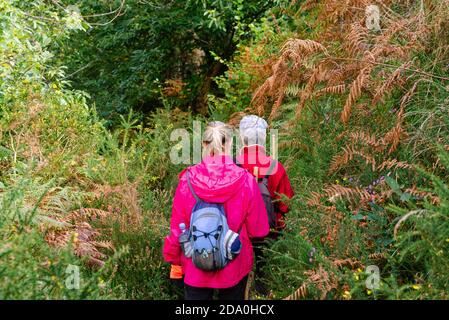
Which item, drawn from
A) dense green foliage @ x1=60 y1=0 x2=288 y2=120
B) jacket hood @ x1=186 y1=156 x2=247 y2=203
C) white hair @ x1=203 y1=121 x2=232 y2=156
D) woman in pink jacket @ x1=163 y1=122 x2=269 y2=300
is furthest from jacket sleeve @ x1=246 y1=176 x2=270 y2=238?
dense green foliage @ x1=60 y1=0 x2=288 y2=120

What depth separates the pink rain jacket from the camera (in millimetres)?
3980

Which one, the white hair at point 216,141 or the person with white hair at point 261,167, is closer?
the white hair at point 216,141

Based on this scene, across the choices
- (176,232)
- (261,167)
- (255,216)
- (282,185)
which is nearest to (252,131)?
(261,167)

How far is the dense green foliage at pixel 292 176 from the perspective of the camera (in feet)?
12.5

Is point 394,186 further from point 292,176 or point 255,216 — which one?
point 292,176

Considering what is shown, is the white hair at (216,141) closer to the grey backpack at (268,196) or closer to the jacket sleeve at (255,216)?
the jacket sleeve at (255,216)

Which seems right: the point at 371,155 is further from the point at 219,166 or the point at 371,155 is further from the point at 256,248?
the point at 219,166

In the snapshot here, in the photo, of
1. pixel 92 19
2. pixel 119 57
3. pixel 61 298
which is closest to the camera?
pixel 61 298

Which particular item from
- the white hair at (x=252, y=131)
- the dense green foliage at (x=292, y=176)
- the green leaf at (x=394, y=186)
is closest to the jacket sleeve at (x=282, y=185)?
the dense green foliage at (x=292, y=176)

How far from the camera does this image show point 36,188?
6.01 metres

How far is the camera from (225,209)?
13.1ft

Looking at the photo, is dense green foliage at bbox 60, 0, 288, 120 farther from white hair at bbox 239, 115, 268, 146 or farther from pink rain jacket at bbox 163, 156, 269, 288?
pink rain jacket at bbox 163, 156, 269, 288

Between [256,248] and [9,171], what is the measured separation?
286cm

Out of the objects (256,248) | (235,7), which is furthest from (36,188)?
(235,7)
